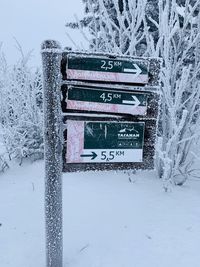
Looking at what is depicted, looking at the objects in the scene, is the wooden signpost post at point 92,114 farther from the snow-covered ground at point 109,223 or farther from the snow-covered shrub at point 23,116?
the snow-covered shrub at point 23,116

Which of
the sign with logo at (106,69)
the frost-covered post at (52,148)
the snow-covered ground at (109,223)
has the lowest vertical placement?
the snow-covered ground at (109,223)

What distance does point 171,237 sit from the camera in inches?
122

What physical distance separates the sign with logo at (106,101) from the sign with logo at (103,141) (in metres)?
0.08

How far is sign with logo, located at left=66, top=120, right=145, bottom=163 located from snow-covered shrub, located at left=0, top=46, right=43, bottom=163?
3070 mm

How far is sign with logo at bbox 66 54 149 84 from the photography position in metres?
2.42

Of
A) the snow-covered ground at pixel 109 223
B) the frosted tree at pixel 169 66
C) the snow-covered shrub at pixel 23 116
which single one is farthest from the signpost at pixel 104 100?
the snow-covered shrub at pixel 23 116

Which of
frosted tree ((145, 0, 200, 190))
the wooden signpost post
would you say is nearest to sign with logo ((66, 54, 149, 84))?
the wooden signpost post

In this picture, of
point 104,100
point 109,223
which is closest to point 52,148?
point 104,100

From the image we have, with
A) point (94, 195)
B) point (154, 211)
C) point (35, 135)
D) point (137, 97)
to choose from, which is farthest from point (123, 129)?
point (35, 135)

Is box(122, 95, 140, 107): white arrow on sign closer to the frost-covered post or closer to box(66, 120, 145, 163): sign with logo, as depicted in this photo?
box(66, 120, 145, 163): sign with logo

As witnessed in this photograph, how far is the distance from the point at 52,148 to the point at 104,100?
0.42 metres

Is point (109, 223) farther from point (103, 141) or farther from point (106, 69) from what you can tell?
point (106, 69)

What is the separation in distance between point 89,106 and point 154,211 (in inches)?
57.4

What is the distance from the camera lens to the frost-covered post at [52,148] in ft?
7.91
